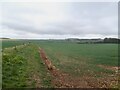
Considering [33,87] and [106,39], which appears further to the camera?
[106,39]

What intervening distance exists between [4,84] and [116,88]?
569cm

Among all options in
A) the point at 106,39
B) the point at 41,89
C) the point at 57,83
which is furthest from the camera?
the point at 106,39

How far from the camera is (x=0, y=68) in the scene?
58.6 feet

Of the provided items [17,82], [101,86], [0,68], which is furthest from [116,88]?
[0,68]

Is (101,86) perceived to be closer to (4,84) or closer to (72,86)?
(72,86)

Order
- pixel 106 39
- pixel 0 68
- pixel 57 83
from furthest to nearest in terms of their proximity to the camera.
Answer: pixel 106 39 < pixel 0 68 < pixel 57 83

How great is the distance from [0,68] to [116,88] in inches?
336

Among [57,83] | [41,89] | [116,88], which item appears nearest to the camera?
[41,89]

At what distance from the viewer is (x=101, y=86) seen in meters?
14.0

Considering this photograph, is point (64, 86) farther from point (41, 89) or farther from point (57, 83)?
point (41, 89)

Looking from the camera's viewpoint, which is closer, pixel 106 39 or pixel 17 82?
pixel 17 82

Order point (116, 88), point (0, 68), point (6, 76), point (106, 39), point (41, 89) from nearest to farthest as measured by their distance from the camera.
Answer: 1. point (41, 89)
2. point (116, 88)
3. point (6, 76)
4. point (0, 68)
5. point (106, 39)

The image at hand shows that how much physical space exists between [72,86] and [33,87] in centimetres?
220

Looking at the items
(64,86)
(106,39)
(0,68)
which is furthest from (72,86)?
(106,39)
